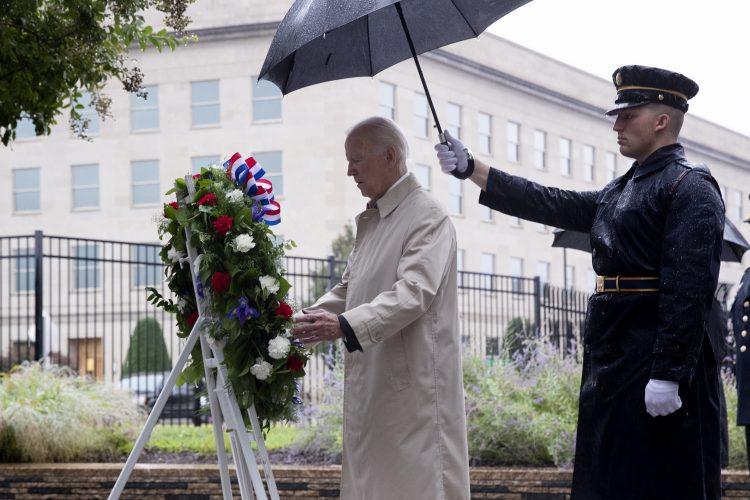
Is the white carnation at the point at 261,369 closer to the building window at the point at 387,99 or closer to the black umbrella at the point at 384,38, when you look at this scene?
the black umbrella at the point at 384,38

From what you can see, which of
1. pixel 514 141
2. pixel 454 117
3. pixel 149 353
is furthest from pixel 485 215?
pixel 149 353

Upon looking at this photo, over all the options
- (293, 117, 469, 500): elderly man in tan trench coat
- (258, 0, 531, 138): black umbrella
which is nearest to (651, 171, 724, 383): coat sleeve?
(293, 117, 469, 500): elderly man in tan trench coat

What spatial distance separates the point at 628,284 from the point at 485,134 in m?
43.2

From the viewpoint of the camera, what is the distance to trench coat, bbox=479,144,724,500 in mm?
4188

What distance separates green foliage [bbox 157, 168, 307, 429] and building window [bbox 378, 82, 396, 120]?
3733 centimetres

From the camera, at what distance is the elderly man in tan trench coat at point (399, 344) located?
455 centimetres

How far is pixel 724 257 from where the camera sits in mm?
10328

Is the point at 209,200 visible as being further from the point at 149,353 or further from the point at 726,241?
the point at 149,353

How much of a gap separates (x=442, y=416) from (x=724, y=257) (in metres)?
6.44

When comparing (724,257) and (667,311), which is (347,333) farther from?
(724,257)

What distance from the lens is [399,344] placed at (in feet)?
15.4

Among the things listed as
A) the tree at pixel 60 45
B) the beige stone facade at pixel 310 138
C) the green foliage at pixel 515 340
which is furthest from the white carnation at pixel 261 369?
the beige stone facade at pixel 310 138

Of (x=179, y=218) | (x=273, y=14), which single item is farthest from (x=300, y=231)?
(x=179, y=218)

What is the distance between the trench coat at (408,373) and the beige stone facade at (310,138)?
116 feet
